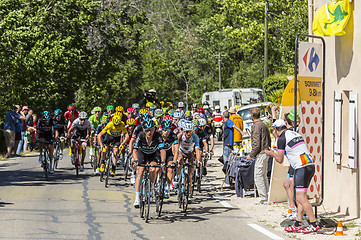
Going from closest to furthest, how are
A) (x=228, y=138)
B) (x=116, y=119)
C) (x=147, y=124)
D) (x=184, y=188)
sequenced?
1. (x=147, y=124)
2. (x=184, y=188)
3. (x=116, y=119)
4. (x=228, y=138)

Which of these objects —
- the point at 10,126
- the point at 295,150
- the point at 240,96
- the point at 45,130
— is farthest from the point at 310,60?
the point at 240,96

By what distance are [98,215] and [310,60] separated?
5013 millimetres

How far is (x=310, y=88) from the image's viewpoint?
12414mm

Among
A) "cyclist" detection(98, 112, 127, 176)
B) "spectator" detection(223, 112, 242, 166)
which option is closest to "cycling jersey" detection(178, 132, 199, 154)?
"cyclist" detection(98, 112, 127, 176)

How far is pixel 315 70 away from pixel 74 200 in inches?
236

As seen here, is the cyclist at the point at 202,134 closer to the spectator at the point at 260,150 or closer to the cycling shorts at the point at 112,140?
the spectator at the point at 260,150

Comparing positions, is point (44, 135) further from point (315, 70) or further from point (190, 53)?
point (190, 53)

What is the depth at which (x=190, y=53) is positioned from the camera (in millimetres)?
71125

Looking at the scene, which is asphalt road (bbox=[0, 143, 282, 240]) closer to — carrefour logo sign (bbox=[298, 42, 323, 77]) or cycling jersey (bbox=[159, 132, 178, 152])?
cycling jersey (bbox=[159, 132, 178, 152])

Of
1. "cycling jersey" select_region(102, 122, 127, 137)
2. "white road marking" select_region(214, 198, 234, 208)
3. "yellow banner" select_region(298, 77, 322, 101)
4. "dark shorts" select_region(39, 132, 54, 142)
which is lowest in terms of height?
"white road marking" select_region(214, 198, 234, 208)

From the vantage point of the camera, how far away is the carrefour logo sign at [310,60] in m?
11.9

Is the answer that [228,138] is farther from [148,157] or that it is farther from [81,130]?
[148,157]

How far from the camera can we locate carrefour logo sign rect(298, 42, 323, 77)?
39.0 feet

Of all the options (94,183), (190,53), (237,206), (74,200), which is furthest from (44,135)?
(190,53)
